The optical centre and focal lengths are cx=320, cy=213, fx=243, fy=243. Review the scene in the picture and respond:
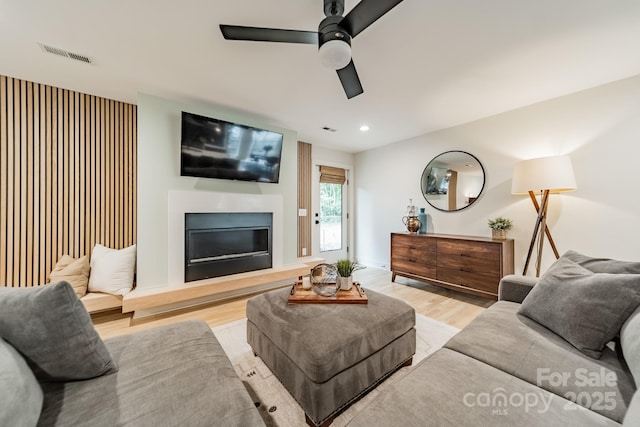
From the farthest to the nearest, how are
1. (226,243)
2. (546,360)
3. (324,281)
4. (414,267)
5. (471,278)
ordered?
1. (414,267)
2. (226,243)
3. (471,278)
4. (324,281)
5. (546,360)

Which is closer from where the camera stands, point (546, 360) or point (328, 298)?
point (546, 360)

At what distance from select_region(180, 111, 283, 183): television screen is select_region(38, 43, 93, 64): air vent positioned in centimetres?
81

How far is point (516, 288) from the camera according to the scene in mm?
1804

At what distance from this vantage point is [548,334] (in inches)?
51.5

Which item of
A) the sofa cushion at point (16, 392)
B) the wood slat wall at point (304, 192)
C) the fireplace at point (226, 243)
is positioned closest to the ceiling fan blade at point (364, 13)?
the sofa cushion at point (16, 392)

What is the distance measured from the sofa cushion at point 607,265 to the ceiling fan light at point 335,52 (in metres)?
1.93

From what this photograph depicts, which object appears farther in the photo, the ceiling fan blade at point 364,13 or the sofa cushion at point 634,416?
the ceiling fan blade at point 364,13

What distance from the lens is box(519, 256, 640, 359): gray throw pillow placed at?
1.11m

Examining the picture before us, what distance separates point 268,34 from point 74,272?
2.95 m

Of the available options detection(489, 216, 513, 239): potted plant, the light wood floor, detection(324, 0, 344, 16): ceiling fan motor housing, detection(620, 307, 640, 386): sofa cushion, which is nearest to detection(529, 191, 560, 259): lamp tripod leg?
detection(489, 216, 513, 239): potted plant

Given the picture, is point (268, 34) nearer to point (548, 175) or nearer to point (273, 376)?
point (273, 376)

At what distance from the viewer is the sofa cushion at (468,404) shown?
78cm

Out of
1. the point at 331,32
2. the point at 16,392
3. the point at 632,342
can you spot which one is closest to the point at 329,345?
the point at 16,392

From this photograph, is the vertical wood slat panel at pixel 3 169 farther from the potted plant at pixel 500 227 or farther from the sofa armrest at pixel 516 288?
the potted plant at pixel 500 227
